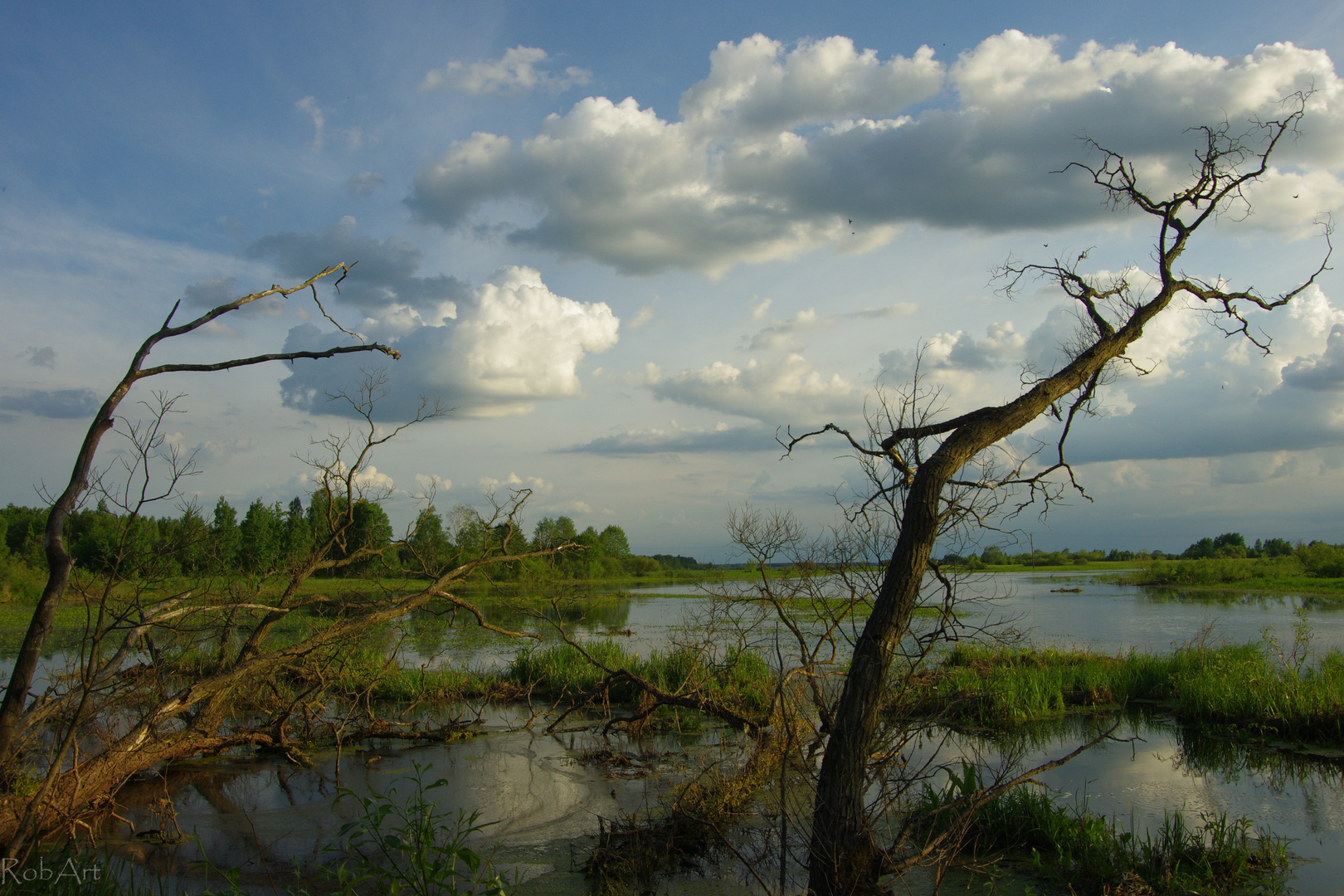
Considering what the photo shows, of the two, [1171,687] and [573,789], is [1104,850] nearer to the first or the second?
[573,789]

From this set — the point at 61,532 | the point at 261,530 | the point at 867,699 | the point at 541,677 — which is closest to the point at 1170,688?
the point at 541,677

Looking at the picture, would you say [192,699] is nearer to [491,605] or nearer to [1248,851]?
[1248,851]

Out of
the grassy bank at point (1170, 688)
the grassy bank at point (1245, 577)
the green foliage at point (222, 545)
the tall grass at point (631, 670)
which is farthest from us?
the grassy bank at point (1245, 577)

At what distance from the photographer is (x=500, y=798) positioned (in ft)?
27.5

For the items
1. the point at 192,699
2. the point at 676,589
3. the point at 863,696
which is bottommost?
the point at 676,589

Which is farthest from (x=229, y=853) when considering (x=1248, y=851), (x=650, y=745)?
(x=1248, y=851)

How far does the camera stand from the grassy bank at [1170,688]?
34.5 ft

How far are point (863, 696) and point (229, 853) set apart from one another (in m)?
6.03

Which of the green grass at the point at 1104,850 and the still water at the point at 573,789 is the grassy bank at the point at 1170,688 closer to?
the still water at the point at 573,789

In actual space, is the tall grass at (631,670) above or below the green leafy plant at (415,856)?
below

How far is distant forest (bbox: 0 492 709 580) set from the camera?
5.85m

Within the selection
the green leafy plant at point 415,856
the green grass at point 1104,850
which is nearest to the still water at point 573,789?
the green grass at point 1104,850

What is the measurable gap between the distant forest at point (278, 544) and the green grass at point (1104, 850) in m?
5.60

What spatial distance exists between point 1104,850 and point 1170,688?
949cm
